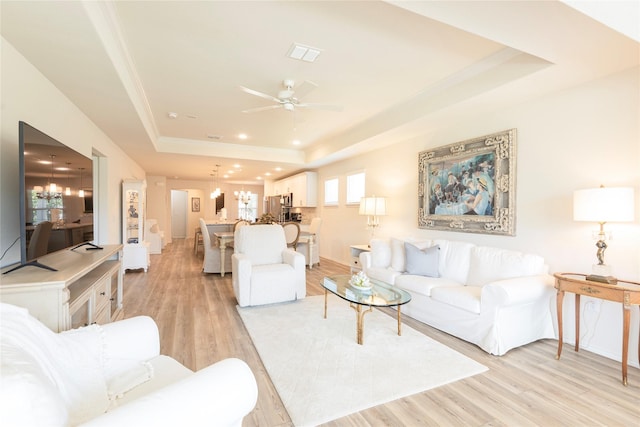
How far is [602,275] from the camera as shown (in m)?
2.40

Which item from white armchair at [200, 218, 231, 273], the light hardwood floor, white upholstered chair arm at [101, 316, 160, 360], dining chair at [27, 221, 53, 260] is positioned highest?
dining chair at [27, 221, 53, 260]

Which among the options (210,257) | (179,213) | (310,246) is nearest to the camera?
(210,257)

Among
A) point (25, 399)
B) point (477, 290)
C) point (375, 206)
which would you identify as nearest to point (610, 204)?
point (477, 290)

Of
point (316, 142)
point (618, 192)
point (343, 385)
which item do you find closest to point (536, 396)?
point (343, 385)

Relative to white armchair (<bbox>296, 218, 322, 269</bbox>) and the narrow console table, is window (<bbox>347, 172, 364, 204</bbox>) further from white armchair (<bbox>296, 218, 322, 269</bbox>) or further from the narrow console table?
the narrow console table

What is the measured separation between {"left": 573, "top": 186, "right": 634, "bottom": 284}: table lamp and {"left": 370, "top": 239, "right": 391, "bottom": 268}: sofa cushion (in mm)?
2151

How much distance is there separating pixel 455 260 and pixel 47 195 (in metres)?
4.04

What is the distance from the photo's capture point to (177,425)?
89 centimetres

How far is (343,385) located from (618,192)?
2634mm

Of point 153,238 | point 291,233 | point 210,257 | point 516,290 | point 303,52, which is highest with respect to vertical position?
point 303,52

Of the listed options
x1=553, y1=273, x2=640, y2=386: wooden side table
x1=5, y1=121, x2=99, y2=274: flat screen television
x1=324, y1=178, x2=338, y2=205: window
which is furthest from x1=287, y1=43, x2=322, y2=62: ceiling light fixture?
x1=324, y1=178, x2=338, y2=205: window

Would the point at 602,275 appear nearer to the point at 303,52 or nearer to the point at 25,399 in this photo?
the point at 303,52

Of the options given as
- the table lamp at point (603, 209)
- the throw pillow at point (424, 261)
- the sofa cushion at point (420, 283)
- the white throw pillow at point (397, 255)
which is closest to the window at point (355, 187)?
the white throw pillow at point (397, 255)

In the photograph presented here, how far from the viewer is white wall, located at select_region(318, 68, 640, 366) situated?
8.24 ft
